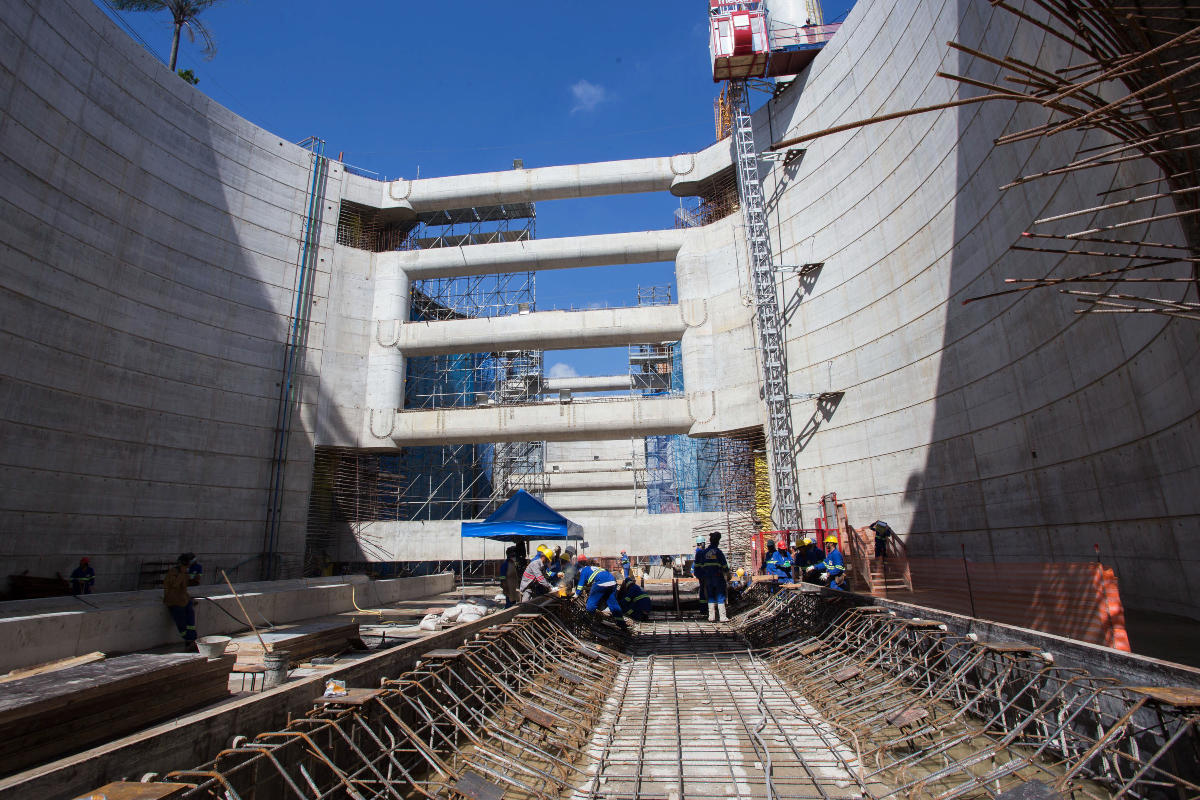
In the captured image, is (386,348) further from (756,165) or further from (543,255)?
(756,165)

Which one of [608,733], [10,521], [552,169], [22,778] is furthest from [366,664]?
[552,169]

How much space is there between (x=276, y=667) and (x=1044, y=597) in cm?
837

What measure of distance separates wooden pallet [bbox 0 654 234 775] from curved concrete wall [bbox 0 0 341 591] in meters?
16.0

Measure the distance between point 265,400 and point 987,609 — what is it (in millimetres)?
23965

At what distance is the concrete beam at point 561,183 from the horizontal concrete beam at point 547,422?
939 cm

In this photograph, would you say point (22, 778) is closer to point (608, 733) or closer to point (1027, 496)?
point (608, 733)

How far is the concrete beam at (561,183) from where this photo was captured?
28.3 m

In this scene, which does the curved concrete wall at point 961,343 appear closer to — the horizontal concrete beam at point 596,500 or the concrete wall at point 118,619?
the concrete wall at point 118,619

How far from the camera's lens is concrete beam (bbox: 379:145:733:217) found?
28312 mm

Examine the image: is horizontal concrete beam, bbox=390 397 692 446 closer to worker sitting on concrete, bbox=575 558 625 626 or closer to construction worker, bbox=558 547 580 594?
construction worker, bbox=558 547 580 594

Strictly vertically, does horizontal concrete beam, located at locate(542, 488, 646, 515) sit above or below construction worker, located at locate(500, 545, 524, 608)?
above

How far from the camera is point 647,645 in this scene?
1166 centimetres

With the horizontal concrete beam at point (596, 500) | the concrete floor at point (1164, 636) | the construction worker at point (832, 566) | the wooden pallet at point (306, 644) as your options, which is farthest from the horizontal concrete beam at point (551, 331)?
the concrete floor at point (1164, 636)

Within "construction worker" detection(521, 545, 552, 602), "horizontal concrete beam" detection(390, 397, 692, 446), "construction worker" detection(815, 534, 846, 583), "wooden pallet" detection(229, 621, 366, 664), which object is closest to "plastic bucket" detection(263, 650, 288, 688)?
"wooden pallet" detection(229, 621, 366, 664)
